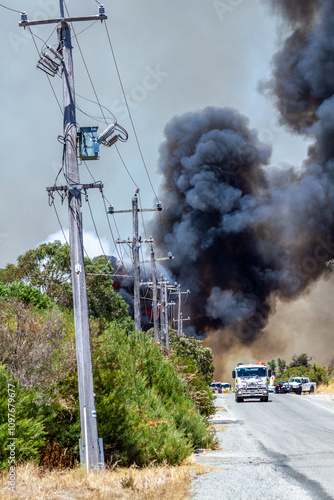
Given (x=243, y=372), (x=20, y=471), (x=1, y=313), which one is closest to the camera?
(x=20, y=471)

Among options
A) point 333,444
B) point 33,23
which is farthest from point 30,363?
point 333,444

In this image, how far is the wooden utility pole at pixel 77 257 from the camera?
10922 mm

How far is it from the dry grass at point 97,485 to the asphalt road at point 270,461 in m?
0.40

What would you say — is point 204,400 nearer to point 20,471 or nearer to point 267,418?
point 267,418

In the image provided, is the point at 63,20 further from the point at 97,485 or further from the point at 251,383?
the point at 251,383

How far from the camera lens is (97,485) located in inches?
360

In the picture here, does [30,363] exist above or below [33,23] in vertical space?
below

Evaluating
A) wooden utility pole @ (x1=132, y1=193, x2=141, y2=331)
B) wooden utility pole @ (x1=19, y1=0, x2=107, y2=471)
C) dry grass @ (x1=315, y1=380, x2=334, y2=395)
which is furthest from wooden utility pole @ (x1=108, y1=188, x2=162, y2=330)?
dry grass @ (x1=315, y1=380, x2=334, y2=395)

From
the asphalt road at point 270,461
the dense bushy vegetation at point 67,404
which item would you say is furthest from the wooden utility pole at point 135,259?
the dense bushy vegetation at point 67,404

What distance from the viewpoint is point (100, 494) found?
27.9 ft

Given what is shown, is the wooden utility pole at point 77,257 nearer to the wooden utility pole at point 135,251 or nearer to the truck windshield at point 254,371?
the wooden utility pole at point 135,251

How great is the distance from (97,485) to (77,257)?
4.17m

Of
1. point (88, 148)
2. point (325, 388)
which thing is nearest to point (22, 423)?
point (88, 148)

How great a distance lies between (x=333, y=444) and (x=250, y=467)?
4756 mm
